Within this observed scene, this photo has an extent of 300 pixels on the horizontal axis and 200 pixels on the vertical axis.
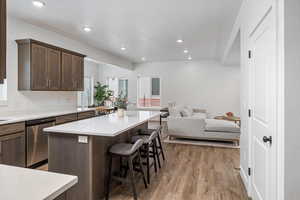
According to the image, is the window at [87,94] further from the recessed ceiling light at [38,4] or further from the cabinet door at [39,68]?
the recessed ceiling light at [38,4]

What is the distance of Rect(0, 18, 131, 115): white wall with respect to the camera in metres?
3.44

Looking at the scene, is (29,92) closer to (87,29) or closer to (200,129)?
(87,29)

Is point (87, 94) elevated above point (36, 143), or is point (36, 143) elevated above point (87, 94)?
point (87, 94)

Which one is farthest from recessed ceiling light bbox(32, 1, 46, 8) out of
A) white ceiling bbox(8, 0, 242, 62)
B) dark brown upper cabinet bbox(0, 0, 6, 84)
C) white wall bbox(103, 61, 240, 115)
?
white wall bbox(103, 61, 240, 115)

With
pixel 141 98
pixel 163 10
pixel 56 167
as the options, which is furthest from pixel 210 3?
pixel 141 98

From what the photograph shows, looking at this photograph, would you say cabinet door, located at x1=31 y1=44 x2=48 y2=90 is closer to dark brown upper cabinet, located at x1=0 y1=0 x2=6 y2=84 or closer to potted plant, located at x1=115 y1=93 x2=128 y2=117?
potted plant, located at x1=115 y1=93 x2=128 y2=117

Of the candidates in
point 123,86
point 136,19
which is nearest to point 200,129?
point 136,19

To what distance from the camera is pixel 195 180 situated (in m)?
2.89

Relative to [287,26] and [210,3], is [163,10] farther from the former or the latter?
[287,26]

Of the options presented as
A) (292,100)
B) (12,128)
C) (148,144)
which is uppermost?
(292,100)

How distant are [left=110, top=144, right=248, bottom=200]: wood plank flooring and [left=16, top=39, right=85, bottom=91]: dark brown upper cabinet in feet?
8.39

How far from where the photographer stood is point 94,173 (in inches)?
86.0

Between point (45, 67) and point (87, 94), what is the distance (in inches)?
176

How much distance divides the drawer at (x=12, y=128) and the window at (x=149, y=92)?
6206 millimetres
